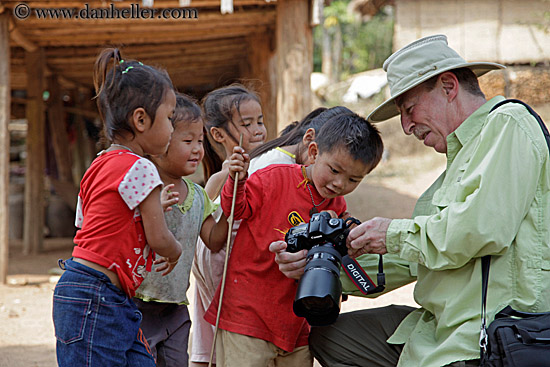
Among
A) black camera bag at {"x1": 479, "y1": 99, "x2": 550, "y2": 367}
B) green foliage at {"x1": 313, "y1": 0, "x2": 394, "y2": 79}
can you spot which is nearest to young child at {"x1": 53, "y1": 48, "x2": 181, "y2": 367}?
black camera bag at {"x1": 479, "y1": 99, "x2": 550, "y2": 367}

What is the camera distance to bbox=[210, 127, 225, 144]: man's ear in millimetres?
3412

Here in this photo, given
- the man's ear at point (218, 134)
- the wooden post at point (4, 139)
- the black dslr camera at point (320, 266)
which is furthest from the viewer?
the wooden post at point (4, 139)

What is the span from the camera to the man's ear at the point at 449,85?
2.54 m

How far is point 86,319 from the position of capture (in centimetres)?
210

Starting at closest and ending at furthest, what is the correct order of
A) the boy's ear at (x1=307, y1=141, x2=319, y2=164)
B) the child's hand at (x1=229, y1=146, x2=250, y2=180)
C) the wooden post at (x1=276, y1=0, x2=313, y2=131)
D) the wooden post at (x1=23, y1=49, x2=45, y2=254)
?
1. the child's hand at (x1=229, y1=146, x2=250, y2=180)
2. the boy's ear at (x1=307, y1=141, x2=319, y2=164)
3. the wooden post at (x1=276, y1=0, x2=313, y2=131)
4. the wooden post at (x1=23, y1=49, x2=45, y2=254)

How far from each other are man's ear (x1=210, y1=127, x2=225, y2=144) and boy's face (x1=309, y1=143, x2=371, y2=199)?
914 millimetres

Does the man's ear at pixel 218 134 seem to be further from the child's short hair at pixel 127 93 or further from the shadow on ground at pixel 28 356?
the shadow on ground at pixel 28 356

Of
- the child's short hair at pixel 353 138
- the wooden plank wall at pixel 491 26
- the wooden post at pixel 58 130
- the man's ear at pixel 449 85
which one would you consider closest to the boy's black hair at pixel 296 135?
the child's short hair at pixel 353 138

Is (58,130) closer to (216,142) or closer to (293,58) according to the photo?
(293,58)

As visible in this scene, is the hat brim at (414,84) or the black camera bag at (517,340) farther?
the hat brim at (414,84)

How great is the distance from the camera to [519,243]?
2.25 meters

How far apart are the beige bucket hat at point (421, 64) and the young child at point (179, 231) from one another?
86 centimetres

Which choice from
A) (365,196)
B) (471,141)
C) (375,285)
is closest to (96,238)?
(375,285)

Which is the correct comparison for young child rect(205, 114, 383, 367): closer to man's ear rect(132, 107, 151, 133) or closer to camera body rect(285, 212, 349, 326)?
camera body rect(285, 212, 349, 326)
